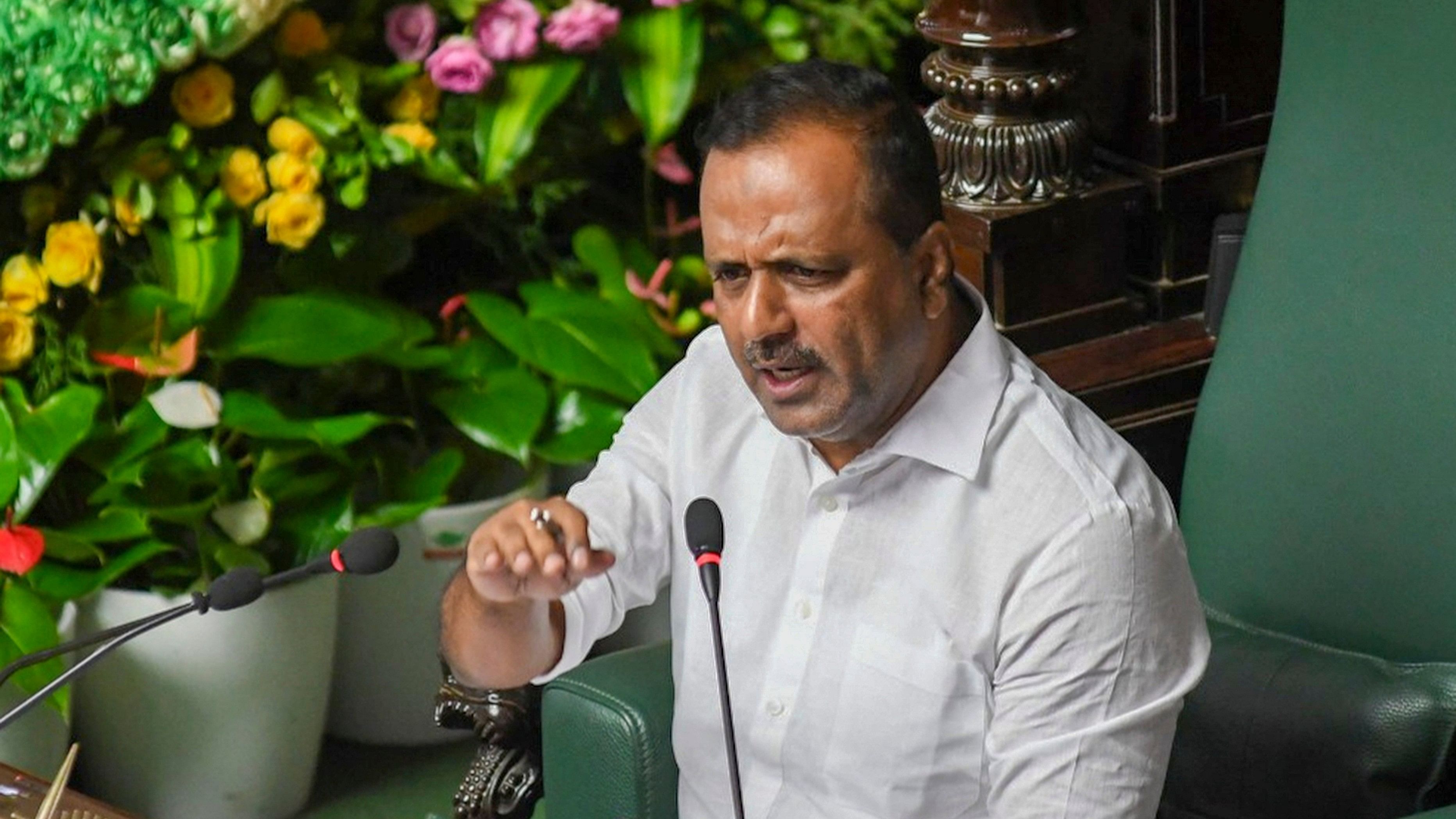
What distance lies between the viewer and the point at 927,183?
1.70 metres

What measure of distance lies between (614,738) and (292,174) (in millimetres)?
1095

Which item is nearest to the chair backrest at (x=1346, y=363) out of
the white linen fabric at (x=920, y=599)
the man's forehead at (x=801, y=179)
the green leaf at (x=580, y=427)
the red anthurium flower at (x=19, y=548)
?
the white linen fabric at (x=920, y=599)

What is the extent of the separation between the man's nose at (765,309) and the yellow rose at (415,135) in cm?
129

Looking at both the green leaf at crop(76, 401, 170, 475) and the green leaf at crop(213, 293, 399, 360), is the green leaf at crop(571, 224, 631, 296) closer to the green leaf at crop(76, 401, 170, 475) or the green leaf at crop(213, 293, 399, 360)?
the green leaf at crop(213, 293, 399, 360)

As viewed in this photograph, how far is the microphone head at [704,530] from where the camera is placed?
1.46 m

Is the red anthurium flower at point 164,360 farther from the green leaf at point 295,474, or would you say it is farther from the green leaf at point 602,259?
the green leaf at point 602,259

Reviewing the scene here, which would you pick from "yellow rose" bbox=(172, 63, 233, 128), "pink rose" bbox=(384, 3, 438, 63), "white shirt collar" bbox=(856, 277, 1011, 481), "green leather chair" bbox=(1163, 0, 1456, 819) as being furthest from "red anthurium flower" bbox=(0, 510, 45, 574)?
"green leather chair" bbox=(1163, 0, 1456, 819)

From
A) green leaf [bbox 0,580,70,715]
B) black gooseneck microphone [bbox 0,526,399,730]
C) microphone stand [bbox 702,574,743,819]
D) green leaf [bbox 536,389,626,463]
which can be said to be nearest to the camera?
microphone stand [bbox 702,574,743,819]

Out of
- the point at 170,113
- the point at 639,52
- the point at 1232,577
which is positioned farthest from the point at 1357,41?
the point at 170,113

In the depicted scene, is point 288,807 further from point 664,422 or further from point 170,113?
point 664,422

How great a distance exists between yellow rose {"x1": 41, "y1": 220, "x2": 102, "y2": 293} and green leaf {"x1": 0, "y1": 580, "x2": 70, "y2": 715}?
1.21 feet

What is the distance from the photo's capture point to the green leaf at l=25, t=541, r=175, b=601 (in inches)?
107

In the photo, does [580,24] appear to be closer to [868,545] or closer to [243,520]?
[243,520]

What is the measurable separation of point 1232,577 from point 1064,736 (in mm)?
541
